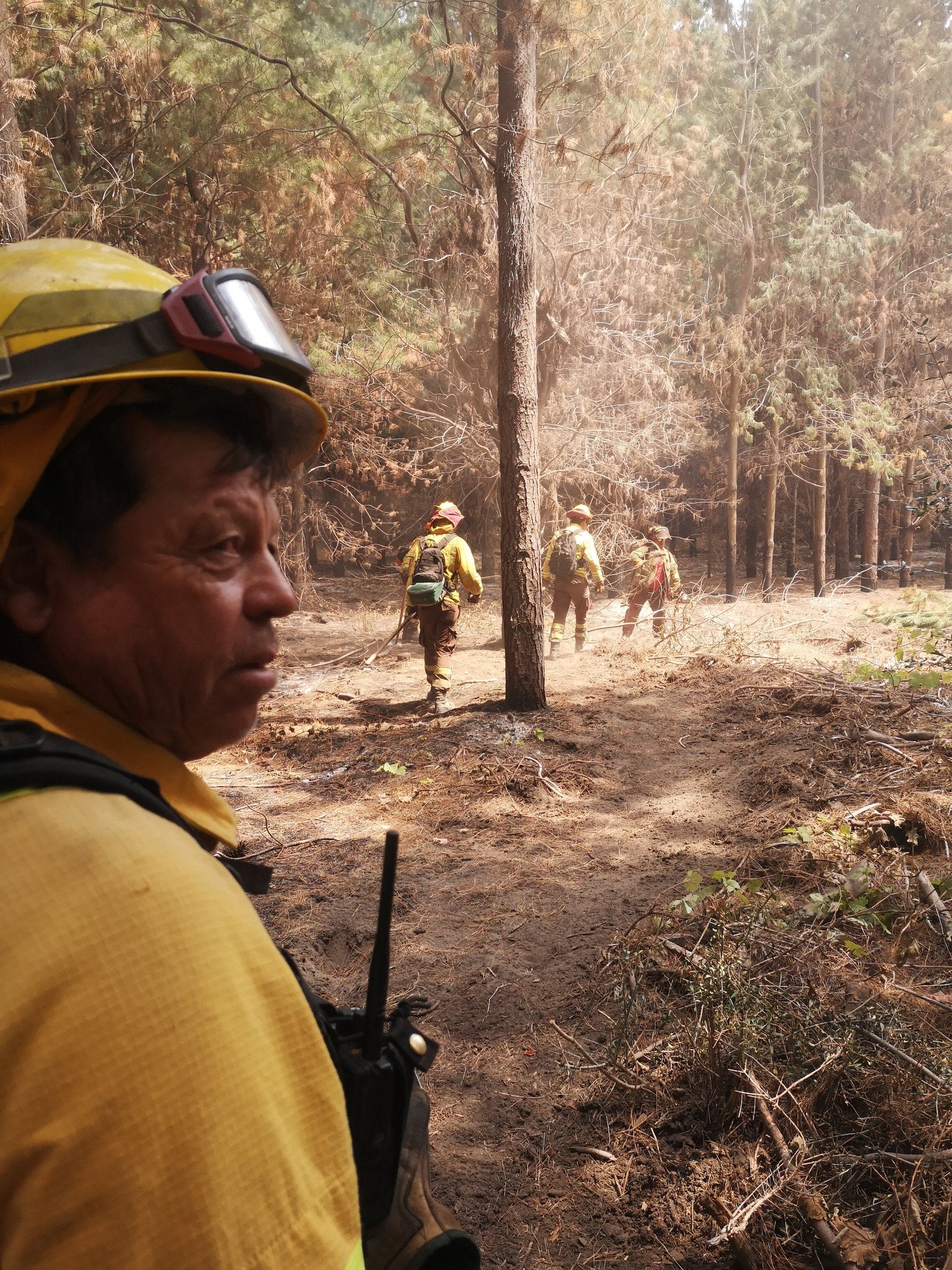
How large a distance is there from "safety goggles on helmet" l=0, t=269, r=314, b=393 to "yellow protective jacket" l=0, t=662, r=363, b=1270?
411 mm

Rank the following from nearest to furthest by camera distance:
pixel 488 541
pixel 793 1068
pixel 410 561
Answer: pixel 793 1068 → pixel 410 561 → pixel 488 541

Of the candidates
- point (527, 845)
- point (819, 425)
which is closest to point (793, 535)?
point (819, 425)

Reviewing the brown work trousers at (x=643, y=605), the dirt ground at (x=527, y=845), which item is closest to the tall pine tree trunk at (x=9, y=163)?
the dirt ground at (x=527, y=845)

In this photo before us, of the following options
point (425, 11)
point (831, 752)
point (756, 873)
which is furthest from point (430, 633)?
point (425, 11)

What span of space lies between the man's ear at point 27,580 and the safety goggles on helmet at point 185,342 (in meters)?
0.16

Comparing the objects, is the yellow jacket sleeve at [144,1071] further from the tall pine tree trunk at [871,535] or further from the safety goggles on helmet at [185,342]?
the tall pine tree trunk at [871,535]

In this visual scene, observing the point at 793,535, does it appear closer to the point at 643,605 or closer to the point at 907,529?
the point at 907,529

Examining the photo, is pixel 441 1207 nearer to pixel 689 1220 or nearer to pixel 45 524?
pixel 45 524

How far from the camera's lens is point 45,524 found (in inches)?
36.9

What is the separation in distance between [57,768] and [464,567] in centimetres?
1015

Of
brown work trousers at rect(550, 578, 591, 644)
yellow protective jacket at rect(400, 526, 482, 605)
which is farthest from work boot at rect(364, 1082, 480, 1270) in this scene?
brown work trousers at rect(550, 578, 591, 644)

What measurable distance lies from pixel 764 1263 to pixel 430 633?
27.1ft

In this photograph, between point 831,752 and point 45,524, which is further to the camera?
point 831,752

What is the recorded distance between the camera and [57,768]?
74 cm
